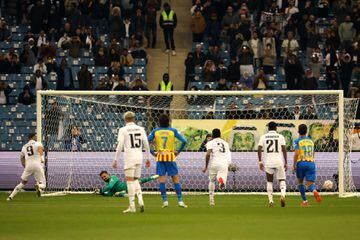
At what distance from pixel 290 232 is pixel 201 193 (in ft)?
45.4

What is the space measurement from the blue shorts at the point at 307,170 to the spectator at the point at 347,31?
14587 mm

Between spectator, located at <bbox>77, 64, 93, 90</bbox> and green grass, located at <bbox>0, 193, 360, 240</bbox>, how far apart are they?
10906mm

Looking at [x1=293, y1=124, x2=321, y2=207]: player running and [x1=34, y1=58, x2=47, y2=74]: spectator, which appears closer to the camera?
[x1=293, y1=124, x2=321, y2=207]: player running

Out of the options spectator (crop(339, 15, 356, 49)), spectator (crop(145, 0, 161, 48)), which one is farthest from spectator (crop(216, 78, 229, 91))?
spectator (crop(339, 15, 356, 49))

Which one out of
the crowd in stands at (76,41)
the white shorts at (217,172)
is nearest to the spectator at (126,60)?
the crowd in stands at (76,41)

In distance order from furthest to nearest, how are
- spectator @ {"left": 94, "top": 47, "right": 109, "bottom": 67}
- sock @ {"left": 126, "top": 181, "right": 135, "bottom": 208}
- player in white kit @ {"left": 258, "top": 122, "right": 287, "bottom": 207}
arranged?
spectator @ {"left": 94, "top": 47, "right": 109, "bottom": 67}, player in white kit @ {"left": 258, "top": 122, "right": 287, "bottom": 207}, sock @ {"left": 126, "top": 181, "right": 135, "bottom": 208}

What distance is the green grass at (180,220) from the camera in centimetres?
1806

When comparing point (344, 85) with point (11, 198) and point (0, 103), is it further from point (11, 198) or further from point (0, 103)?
point (11, 198)

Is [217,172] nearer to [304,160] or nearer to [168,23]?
[304,160]

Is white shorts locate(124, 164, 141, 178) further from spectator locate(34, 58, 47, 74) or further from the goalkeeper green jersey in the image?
spectator locate(34, 58, 47, 74)

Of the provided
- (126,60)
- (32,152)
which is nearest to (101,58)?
(126,60)

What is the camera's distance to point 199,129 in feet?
107

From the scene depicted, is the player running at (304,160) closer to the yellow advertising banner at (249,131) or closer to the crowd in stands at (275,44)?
the yellow advertising banner at (249,131)

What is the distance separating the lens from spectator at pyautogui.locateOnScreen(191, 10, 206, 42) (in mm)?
40812
